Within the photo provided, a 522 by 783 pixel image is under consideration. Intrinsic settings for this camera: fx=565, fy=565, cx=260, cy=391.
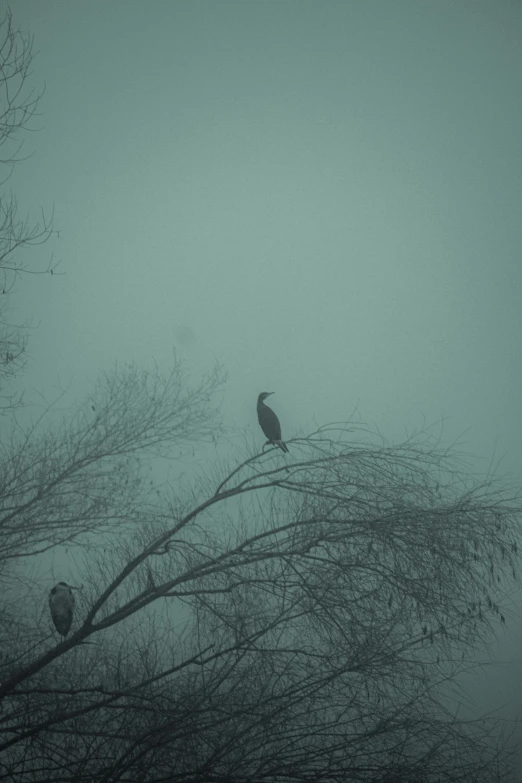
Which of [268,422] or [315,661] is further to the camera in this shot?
[268,422]

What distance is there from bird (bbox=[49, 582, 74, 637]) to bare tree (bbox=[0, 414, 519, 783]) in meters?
0.43

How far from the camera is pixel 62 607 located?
4504 mm

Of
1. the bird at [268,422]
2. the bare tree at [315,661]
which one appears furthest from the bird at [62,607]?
the bird at [268,422]

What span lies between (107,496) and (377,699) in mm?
3219

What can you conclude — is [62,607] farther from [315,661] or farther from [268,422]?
[268,422]

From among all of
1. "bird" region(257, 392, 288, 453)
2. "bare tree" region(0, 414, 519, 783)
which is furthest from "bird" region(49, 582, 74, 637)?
"bird" region(257, 392, 288, 453)

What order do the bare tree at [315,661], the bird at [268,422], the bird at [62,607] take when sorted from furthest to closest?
the bird at [268,422], the bird at [62,607], the bare tree at [315,661]

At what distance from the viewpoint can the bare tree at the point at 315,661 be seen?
129 inches

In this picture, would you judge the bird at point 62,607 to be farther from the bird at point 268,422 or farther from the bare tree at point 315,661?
the bird at point 268,422

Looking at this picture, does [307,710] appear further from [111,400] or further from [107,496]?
[111,400]

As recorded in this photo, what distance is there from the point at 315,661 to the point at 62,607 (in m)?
2.12

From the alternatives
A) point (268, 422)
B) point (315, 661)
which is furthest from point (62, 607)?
point (268, 422)

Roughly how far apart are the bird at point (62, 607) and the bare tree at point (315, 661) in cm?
43

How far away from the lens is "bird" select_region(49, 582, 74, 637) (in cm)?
433
